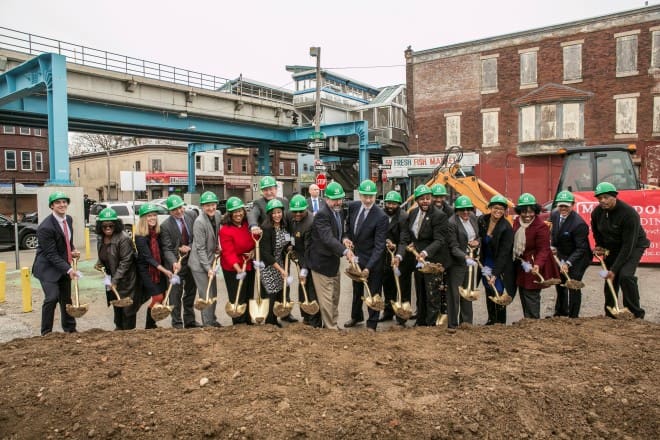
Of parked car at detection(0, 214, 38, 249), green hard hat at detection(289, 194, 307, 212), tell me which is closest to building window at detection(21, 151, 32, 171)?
parked car at detection(0, 214, 38, 249)

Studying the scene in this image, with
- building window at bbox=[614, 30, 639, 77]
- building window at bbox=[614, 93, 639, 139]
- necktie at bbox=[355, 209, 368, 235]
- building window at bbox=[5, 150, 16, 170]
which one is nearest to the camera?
necktie at bbox=[355, 209, 368, 235]

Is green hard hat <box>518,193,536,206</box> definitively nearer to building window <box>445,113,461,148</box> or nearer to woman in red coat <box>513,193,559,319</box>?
woman in red coat <box>513,193,559,319</box>

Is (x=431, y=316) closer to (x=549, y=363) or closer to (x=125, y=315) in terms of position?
(x=549, y=363)

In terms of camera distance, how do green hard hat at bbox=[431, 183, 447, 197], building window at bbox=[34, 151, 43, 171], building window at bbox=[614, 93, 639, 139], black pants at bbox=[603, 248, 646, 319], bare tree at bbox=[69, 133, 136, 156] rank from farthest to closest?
bare tree at bbox=[69, 133, 136, 156]
building window at bbox=[34, 151, 43, 171]
building window at bbox=[614, 93, 639, 139]
green hard hat at bbox=[431, 183, 447, 197]
black pants at bbox=[603, 248, 646, 319]

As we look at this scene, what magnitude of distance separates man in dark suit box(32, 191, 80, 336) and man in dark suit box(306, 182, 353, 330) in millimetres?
2622

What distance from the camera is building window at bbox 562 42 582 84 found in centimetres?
2550

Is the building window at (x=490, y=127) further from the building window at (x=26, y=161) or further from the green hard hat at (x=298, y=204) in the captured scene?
the building window at (x=26, y=161)

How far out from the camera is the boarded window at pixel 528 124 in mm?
26016

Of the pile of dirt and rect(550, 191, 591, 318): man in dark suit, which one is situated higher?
rect(550, 191, 591, 318): man in dark suit

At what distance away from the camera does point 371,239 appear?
560 centimetres

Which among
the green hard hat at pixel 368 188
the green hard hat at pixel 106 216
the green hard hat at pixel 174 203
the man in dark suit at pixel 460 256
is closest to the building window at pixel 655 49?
the man in dark suit at pixel 460 256

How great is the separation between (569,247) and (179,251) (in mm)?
4839

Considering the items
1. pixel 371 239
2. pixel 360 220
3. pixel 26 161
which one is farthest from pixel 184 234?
pixel 26 161

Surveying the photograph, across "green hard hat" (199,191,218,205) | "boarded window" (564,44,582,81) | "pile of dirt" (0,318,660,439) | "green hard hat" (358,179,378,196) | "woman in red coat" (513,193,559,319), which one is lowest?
"pile of dirt" (0,318,660,439)
